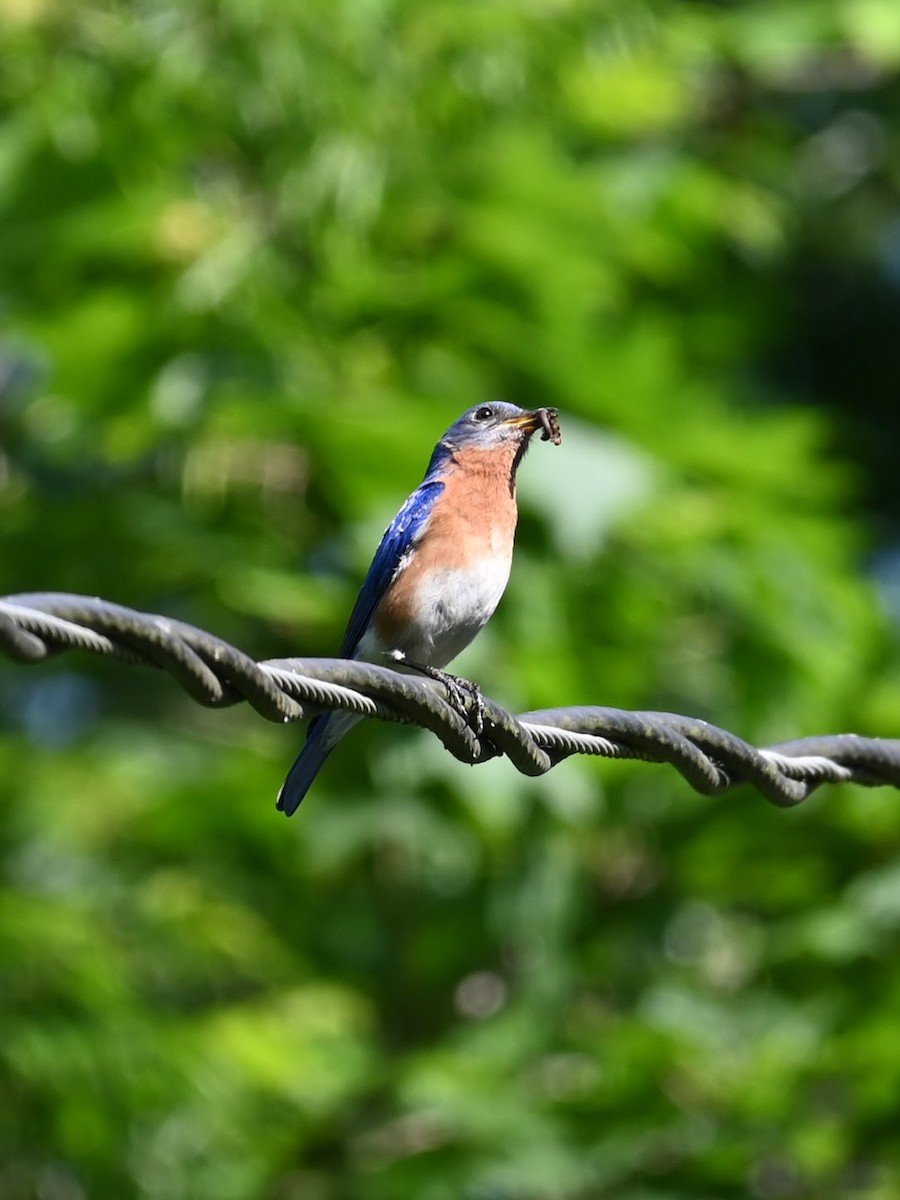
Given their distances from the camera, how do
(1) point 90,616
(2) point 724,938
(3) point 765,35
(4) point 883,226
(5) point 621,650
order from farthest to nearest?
(4) point 883,226
(3) point 765,35
(2) point 724,938
(5) point 621,650
(1) point 90,616

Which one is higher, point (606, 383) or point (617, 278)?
point (617, 278)

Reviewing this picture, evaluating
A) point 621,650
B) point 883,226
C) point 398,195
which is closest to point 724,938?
point 621,650

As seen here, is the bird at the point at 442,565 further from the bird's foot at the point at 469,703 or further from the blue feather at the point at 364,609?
the bird's foot at the point at 469,703

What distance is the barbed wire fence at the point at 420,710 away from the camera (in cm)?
282

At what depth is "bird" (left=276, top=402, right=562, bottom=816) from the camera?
5.51m

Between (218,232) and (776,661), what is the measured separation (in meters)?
2.87

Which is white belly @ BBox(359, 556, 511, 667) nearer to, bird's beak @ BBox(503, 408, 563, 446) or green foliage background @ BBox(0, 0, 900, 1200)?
bird's beak @ BBox(503, 408, 563, 446)

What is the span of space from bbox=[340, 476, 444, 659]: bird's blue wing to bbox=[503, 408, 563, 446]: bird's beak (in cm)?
32

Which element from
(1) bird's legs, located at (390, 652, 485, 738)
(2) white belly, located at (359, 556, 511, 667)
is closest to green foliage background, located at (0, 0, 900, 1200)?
(2) white belly, located at (359, 556, 511, 667)

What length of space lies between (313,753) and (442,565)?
2.30 ft

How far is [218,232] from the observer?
A: 7.58 m

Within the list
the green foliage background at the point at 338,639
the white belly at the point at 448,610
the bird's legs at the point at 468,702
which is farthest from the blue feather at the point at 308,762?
the green foliage background at the point at 338,639

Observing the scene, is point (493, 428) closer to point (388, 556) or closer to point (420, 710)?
point (388, 556)

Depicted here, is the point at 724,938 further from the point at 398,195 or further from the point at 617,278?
the point at 398,195
